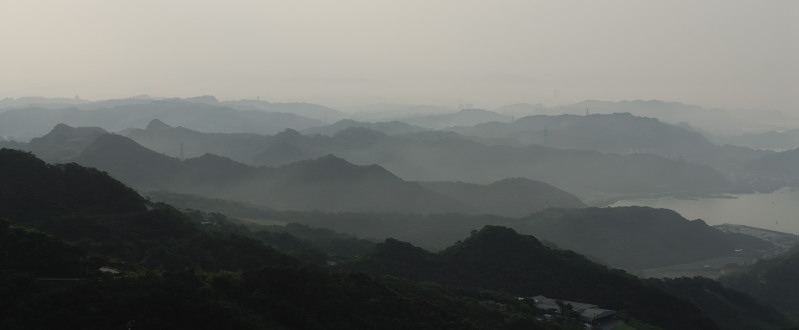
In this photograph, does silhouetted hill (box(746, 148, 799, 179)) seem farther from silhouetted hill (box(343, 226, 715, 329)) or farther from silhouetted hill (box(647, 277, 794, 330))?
silhouetted hill (box(343, 226, 715, 329))

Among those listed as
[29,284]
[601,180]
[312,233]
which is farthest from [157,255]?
[601,180]

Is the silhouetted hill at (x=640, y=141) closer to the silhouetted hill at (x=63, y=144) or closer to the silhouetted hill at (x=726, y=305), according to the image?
the silhouetted hill at (x=63, y=144)

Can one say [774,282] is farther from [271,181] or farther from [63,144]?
[63,144]

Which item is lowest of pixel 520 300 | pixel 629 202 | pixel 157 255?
pixel 629 202

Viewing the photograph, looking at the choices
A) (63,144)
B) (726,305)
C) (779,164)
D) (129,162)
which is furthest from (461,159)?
(726,305)

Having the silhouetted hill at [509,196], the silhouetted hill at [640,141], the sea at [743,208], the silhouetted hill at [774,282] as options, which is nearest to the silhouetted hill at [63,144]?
the silhouetted hill at [509,196]

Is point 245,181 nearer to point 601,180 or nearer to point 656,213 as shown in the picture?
point 656,213
